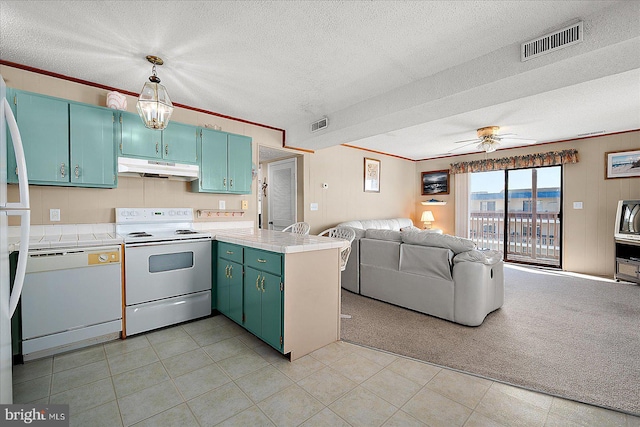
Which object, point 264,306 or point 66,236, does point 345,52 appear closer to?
point 264,306

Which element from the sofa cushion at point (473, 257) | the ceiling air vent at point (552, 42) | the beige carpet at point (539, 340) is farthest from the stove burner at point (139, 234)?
the ceiling air vent at point (552, 42)

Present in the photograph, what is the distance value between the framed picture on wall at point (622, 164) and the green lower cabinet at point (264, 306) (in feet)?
19.8

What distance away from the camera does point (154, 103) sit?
2348 millimetres

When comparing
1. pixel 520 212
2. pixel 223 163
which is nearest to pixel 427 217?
pixel 520 212

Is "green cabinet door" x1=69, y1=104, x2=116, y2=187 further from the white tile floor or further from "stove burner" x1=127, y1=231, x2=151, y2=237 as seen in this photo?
the white tile floor

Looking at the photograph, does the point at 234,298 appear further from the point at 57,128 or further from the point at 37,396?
the point at 57,128

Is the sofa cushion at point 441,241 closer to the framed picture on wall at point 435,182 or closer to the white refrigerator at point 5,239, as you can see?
the white refrigerator at point 5,239

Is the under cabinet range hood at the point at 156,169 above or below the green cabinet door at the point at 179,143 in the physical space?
below

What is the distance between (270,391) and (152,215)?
2.35m

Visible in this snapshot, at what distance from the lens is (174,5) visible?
1.81 metres

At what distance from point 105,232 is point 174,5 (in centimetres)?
231

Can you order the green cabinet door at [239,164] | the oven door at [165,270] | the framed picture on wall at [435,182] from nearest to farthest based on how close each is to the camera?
the oven door at [165,270]
the green cabinet door at [239,164]
the framed picture on wall at [435,182]

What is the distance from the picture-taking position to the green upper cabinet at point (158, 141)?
2.86 meters

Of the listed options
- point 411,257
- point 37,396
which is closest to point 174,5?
point 37,396
